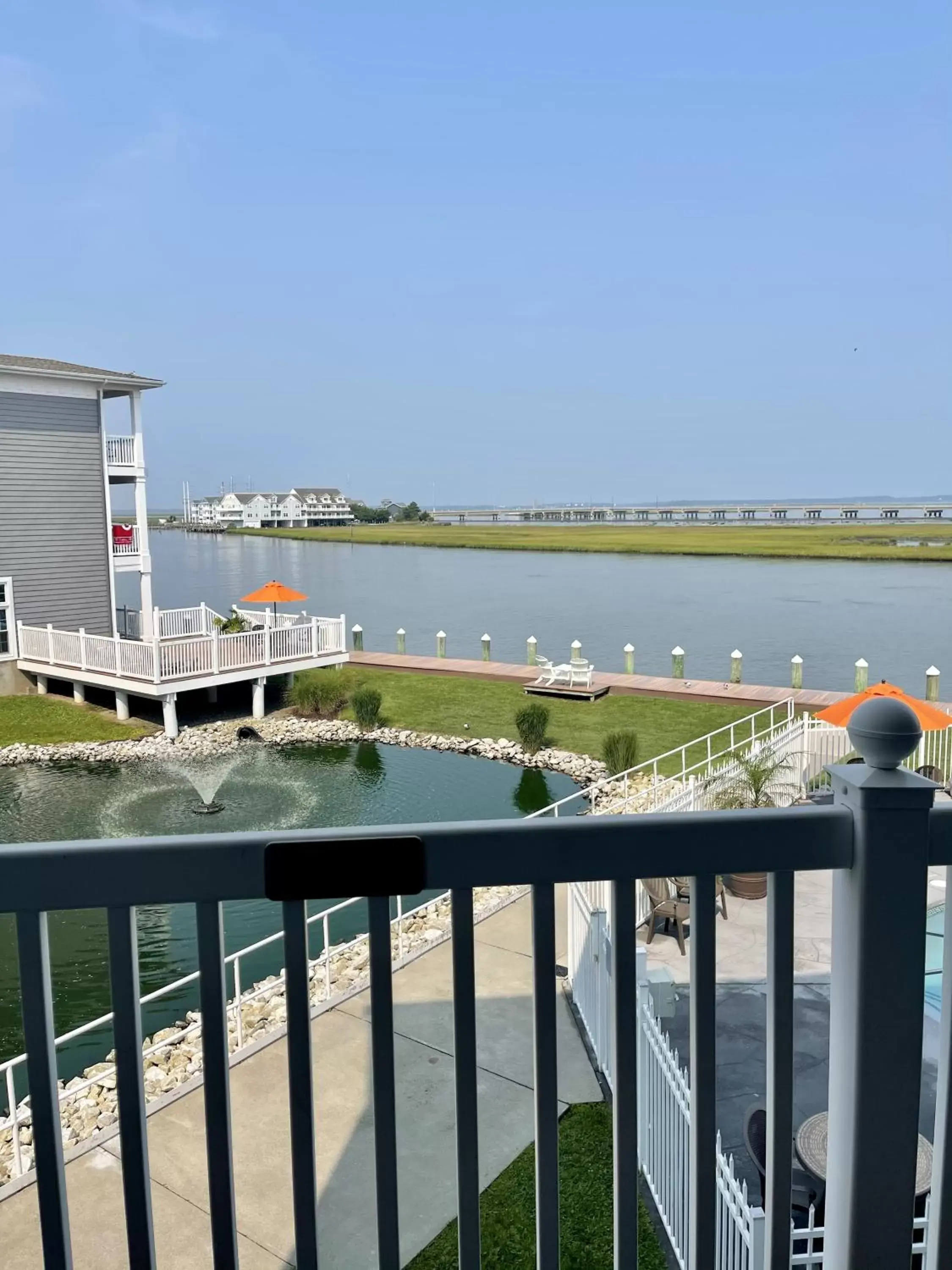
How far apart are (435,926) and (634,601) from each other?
4376 centimetres

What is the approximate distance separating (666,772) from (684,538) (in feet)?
374

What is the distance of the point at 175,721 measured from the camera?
16.5 meters

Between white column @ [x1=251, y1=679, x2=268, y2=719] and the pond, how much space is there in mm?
1738

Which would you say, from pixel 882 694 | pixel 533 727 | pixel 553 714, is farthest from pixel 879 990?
pixel 553 714

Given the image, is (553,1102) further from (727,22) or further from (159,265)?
(159,265)

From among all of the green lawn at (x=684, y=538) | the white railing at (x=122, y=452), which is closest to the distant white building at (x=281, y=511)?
the green lawn at (x=684, y=538)

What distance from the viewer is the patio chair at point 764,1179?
320cm

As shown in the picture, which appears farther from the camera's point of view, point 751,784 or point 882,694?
point 882,694

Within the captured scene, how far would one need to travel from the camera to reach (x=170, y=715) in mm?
16312

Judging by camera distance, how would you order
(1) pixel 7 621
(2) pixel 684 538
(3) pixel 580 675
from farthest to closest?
1. (2) pixel 684 538
2. (3) pixel 580 675
3. (1) pixel 7 621

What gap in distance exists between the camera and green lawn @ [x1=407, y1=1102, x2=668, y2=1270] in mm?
3809

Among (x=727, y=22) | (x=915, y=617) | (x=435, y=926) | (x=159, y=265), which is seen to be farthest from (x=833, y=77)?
(x=159, y=265)

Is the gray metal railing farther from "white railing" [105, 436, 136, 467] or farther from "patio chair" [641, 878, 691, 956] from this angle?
"white railing" [105, 436, 136, 467]

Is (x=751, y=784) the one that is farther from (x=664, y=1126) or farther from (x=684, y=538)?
(x=684, y=538)
